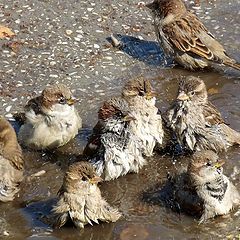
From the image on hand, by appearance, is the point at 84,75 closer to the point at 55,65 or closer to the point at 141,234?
the point at 55,65

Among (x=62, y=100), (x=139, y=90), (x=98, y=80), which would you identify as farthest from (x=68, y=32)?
(x=139, y=90)

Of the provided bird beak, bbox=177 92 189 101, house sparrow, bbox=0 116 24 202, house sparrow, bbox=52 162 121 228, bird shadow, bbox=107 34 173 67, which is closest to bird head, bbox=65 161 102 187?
house sparrow, bbox=52 162 121 228

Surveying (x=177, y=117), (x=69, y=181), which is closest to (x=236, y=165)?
(x=177, y=117)

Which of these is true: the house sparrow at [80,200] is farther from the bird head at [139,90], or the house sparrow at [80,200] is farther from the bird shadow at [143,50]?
the bird shadow at [143,50]

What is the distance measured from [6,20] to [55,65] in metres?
1.17

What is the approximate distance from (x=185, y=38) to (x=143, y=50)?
0.60 m

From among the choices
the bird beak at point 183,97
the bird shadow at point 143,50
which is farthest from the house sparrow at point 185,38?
the bird beak at point 183,97

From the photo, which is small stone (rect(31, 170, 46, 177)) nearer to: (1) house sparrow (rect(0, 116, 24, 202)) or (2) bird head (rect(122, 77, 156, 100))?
(1) house sparrow (rect(0, 116, 24, 202))

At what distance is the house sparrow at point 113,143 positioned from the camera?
705 cm

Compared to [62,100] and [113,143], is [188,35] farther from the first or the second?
[113,143]

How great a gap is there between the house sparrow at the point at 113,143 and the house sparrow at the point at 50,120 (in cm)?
66

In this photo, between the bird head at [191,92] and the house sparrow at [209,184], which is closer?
the house sparrow at [209,184]

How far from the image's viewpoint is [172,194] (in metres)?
6.88

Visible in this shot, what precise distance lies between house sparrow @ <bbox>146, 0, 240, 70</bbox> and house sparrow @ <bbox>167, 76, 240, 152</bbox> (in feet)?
6.36
